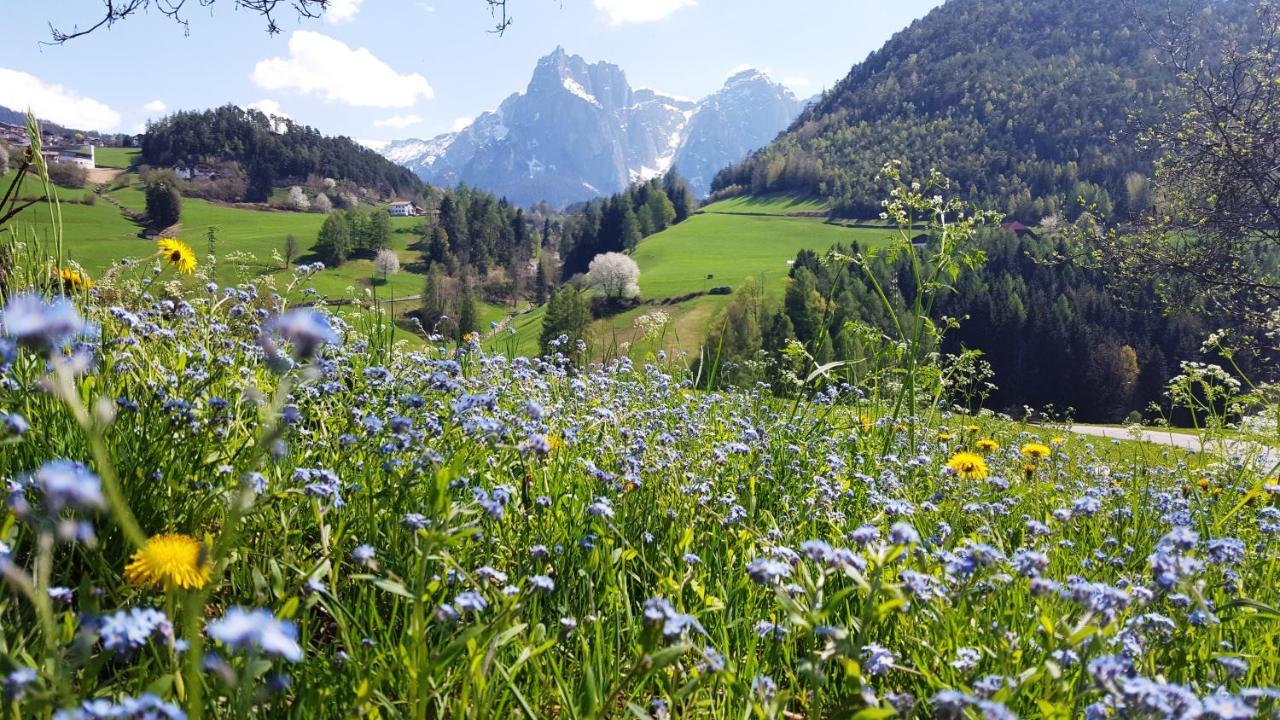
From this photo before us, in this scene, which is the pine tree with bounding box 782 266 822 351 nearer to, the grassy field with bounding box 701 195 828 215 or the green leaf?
the green leaf

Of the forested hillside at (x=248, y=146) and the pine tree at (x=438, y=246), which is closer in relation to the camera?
the pine tree at (x=438, y=246)

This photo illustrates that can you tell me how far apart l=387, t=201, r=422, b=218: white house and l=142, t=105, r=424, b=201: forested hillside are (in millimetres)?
16382

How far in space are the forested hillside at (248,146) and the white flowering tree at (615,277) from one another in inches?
4045

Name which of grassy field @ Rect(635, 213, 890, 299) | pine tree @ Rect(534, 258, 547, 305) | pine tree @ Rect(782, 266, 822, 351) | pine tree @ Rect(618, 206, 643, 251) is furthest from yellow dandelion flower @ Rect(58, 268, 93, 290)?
pine tree @ Rect(618, 206, 643, 251)

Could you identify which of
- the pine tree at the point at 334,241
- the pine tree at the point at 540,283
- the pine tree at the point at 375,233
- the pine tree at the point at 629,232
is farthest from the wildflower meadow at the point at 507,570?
the pine tree at the point at 629,232

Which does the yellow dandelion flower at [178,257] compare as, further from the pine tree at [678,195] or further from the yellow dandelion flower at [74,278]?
the pine tree at [678,195]

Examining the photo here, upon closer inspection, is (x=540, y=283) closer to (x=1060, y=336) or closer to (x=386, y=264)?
(x=386, y=264)

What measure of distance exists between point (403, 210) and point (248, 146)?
39840mm

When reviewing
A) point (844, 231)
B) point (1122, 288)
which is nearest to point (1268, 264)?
point (1122, 288)

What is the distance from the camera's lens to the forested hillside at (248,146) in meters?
176

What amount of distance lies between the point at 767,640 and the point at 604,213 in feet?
497

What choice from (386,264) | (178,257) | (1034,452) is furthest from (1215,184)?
(386,264)

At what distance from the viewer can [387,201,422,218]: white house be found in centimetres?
18712

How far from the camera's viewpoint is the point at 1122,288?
748 inches
